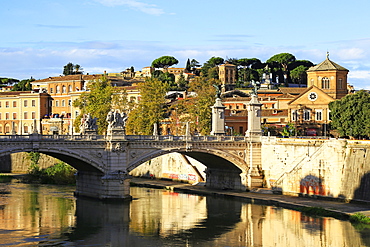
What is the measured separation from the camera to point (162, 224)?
49156mm

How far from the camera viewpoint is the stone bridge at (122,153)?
54812mm

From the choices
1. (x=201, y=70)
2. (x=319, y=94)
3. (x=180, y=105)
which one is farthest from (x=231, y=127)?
(x=201, y=70)

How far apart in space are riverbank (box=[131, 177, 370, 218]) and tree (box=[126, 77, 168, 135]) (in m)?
8.39

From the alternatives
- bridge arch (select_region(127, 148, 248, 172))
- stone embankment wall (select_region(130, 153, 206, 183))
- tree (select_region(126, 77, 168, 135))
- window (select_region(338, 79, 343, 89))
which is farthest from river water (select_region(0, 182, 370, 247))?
window (select_region(338, 79, 343, 89))

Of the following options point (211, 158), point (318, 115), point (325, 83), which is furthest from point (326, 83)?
point (211, 158)

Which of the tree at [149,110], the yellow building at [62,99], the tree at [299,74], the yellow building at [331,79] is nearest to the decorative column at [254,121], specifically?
the tree at [149,110]

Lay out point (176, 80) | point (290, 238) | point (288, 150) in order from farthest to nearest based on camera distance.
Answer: point (176, 80)
point (288, 150)
point (290, 238)

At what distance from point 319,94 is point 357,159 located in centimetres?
3840

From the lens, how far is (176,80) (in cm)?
15088

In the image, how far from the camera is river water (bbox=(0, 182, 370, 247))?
142 ft

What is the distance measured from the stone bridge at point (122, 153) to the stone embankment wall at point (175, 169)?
4.99 meters

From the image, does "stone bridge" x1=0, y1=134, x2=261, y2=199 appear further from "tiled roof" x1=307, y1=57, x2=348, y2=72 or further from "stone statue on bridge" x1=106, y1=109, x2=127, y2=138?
"tiled roof" x1=307, y1=57, x2=348, y2=72

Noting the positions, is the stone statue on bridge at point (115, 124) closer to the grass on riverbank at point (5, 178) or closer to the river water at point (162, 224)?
the river water at point (162, 224)

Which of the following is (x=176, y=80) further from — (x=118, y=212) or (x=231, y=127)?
(x=118, y=212)
